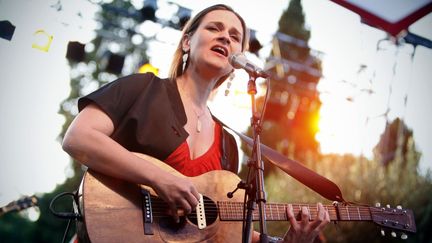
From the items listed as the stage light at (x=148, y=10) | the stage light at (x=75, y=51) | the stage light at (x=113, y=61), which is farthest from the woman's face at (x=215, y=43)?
the stage light at (x=75, y=51)

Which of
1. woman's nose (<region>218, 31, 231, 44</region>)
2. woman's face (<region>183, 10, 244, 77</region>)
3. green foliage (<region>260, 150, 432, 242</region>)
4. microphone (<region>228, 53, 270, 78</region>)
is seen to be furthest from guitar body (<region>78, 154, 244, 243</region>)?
green foliage (<region>260, 150, 432, 242</region>)

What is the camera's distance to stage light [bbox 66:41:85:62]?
8.68 meters

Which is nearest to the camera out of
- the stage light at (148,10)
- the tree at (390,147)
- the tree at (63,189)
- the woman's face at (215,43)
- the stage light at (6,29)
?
the woman's face at (215,43)

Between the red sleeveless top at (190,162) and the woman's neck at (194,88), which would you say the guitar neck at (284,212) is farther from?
the woman's neck at (194,88)

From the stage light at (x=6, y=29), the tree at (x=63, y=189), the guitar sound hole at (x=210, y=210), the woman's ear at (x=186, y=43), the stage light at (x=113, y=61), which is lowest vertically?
the tree at (x=63, y=189)

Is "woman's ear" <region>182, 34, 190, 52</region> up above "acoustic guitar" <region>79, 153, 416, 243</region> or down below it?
above

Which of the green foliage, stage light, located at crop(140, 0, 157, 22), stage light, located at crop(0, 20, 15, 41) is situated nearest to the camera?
stage light, located at crop(0, 20, 15, 41)

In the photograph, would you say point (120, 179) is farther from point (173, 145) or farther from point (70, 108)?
point (70, 108)

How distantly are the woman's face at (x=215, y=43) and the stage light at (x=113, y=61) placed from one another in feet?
19.4

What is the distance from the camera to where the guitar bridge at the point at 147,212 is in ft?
6.69

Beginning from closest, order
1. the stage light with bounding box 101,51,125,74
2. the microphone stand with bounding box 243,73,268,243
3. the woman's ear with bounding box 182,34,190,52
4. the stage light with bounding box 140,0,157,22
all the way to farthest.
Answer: the microphone stand with bounding box 243,73,268,243
the woman's ear with bounding box 182,34,190,52
the stage light with bounding box 140,0,157,22
the stage light with bounding box 101,51,125,74

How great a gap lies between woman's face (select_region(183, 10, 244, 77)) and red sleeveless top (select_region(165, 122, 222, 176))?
0.62m

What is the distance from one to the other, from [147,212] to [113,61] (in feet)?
22.9

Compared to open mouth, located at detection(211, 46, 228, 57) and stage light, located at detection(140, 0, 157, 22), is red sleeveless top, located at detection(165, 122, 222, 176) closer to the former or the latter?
open mouth, located at detection(211, 46, 228, 57)
